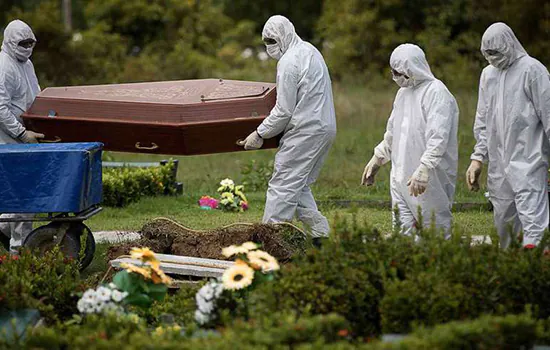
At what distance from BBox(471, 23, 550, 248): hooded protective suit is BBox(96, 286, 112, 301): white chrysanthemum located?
3.14 metres

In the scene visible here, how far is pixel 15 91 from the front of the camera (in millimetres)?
9734

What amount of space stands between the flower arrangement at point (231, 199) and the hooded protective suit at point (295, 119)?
8.58 ft

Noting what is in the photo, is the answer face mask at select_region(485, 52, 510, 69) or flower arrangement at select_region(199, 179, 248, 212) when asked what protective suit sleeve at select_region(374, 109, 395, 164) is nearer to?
face mask at select_region(485, 52, 510, 69)

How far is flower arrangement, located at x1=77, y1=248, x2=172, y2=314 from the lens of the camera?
598 cm

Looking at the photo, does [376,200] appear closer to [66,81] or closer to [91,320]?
[91,320]

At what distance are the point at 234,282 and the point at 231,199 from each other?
5.80 metres

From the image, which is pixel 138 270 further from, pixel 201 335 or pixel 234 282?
pixel 201 335

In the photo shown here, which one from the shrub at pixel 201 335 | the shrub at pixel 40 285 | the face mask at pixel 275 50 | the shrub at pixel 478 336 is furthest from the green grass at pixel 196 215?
the shrub at pixel 478 336

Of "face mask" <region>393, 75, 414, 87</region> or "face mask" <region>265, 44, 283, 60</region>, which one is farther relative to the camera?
"face mask" <region>265, 44, 283, 60</region>

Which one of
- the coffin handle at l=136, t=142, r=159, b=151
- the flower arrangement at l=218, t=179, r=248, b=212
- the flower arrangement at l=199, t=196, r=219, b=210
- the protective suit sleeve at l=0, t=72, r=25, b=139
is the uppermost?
the protective suit sleeve at l=0, t=72, r=25, b=139

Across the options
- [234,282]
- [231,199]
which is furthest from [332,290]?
[231,199]

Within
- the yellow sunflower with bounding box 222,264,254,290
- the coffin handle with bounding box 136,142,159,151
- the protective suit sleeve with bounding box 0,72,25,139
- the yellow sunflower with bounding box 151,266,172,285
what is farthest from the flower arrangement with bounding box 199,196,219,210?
the yellow sunflower with bounding box 222,264,254,290

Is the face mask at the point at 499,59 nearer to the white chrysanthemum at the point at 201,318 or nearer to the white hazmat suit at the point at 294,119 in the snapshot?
the white hazmat suit at the point at 294,119

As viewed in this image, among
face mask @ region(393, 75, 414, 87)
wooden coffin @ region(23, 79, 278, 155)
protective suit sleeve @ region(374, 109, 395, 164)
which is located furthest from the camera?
wooden coffin @ region(23, 79, 278, 155)
